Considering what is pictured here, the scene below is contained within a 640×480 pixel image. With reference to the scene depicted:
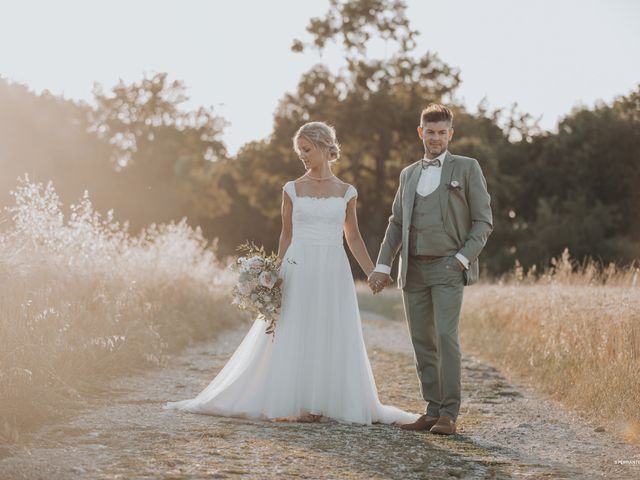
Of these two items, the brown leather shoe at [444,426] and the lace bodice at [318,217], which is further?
the lace bodice at [318,217]

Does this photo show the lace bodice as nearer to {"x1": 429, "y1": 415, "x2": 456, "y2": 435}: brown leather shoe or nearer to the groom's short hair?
the groom's short hair

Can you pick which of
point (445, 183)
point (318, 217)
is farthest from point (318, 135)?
point (445, 183)

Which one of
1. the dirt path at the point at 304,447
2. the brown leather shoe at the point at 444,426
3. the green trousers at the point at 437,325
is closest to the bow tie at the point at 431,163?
the green trousers at the point at 437,325

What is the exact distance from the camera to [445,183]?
20.2 ft

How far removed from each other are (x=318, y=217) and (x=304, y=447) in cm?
203

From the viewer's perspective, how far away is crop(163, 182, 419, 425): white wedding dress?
650 cm

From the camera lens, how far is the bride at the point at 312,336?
6.50 metres

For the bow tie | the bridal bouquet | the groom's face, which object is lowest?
the bridal bouquet

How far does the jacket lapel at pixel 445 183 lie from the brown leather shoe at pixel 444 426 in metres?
1.31

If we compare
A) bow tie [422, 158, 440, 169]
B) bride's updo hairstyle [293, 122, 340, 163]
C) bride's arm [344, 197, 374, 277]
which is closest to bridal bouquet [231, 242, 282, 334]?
bride's arm [344, 197, 374, 277]

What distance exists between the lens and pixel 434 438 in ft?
19.4

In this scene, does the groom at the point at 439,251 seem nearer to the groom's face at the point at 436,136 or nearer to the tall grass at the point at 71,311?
the groom's face at the point at 436,136

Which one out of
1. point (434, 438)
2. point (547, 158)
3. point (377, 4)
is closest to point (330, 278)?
point (434, 438)

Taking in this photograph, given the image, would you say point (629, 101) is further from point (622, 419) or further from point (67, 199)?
point (622, 419)
